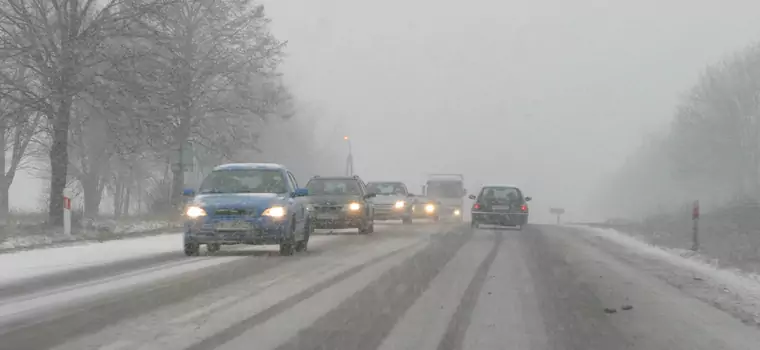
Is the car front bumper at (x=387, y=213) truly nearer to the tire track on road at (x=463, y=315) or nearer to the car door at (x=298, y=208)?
the car door at (x=298, y=208)

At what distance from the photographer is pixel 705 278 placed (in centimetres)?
1388

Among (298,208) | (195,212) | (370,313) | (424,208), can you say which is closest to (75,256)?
(195,212)

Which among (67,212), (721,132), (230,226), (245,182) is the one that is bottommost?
(67,212)

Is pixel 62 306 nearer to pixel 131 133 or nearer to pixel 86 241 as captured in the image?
pixel 86 241

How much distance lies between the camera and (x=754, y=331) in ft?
28.1

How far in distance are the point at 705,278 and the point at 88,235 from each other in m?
15.4

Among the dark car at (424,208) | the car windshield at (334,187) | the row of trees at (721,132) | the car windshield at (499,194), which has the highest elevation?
the row of trees at (721,132)

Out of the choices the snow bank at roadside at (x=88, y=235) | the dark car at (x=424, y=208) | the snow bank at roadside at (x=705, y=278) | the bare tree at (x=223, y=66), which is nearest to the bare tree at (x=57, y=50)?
the snow bank at roadside at (x=88, y=235)

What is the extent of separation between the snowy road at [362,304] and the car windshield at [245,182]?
4.84 ft

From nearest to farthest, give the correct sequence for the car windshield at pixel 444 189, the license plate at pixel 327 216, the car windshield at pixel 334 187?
the license plate at pixel 327 216 < the car windshield at pixel 334 187 < the car windshield at pixel 444 189

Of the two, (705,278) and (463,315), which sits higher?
(463,315)

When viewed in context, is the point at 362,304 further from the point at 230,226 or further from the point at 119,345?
the point at 230,226

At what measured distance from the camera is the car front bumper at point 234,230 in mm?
16859

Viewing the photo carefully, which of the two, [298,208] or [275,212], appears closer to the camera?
[275,212]
